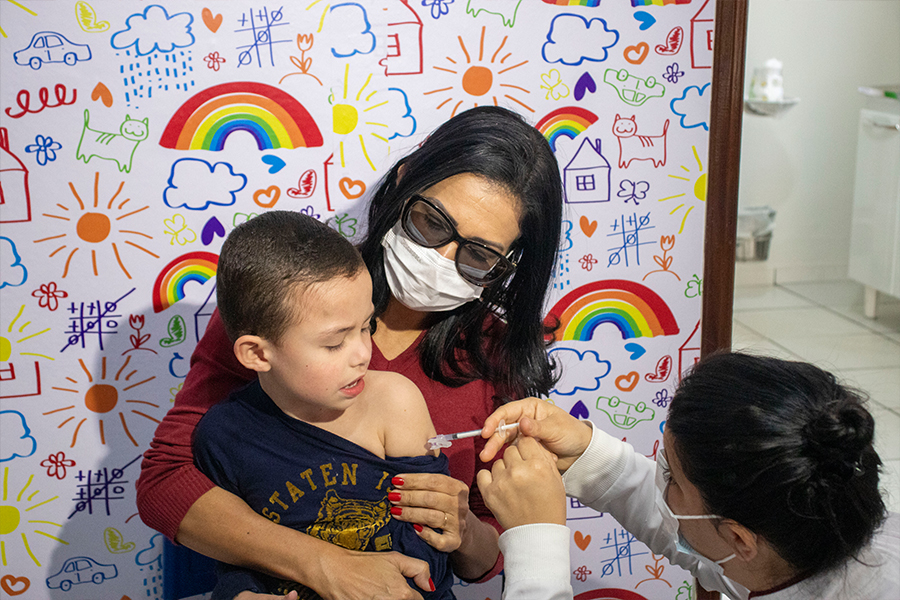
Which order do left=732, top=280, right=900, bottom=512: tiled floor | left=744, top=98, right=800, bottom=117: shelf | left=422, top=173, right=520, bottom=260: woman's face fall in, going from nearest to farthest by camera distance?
left=422, top=173, right=520, bottom=260: woman's face
left=732, top=280, right=900, bottom=512: tiled floor
left=744, top=98, right=800, bottom=117: shelf

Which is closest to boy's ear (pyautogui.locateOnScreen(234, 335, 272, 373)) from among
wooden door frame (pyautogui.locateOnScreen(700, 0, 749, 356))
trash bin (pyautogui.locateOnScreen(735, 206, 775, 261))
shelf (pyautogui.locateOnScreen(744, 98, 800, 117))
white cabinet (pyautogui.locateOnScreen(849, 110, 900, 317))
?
wooden door frame (pyautogui.locateOnScreen(700, 0, 749, 356))

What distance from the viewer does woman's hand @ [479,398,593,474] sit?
1313mm

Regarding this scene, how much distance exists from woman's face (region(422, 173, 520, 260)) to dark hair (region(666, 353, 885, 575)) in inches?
19.9

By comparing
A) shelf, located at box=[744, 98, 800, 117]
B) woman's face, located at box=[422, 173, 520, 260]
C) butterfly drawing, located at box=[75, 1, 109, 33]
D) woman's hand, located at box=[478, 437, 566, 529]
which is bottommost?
woman's hand, located at box=[478, 437, 566, 529]

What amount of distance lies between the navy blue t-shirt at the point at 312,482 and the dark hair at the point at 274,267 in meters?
0.19

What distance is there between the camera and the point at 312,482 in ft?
4.17

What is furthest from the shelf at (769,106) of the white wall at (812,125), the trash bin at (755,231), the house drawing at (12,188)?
the house drawing at (12,188)

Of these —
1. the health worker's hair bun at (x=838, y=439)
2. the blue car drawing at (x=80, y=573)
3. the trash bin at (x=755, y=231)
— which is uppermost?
the health worker's hair bun at (x=838, y=439)

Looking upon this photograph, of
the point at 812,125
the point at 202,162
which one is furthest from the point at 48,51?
the point at 812,125

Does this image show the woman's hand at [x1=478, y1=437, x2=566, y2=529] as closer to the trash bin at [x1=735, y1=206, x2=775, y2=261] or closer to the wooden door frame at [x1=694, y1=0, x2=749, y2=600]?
the wooden door frame at [x1=694, y1=0, x2=749, y2=600]

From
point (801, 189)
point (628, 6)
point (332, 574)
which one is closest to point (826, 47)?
point (801, 189)

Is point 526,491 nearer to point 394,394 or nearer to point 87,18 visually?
point 394,394

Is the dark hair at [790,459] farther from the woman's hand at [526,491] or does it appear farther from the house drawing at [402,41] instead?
the house drawing at [402,41]

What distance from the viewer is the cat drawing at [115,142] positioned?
1.77m
